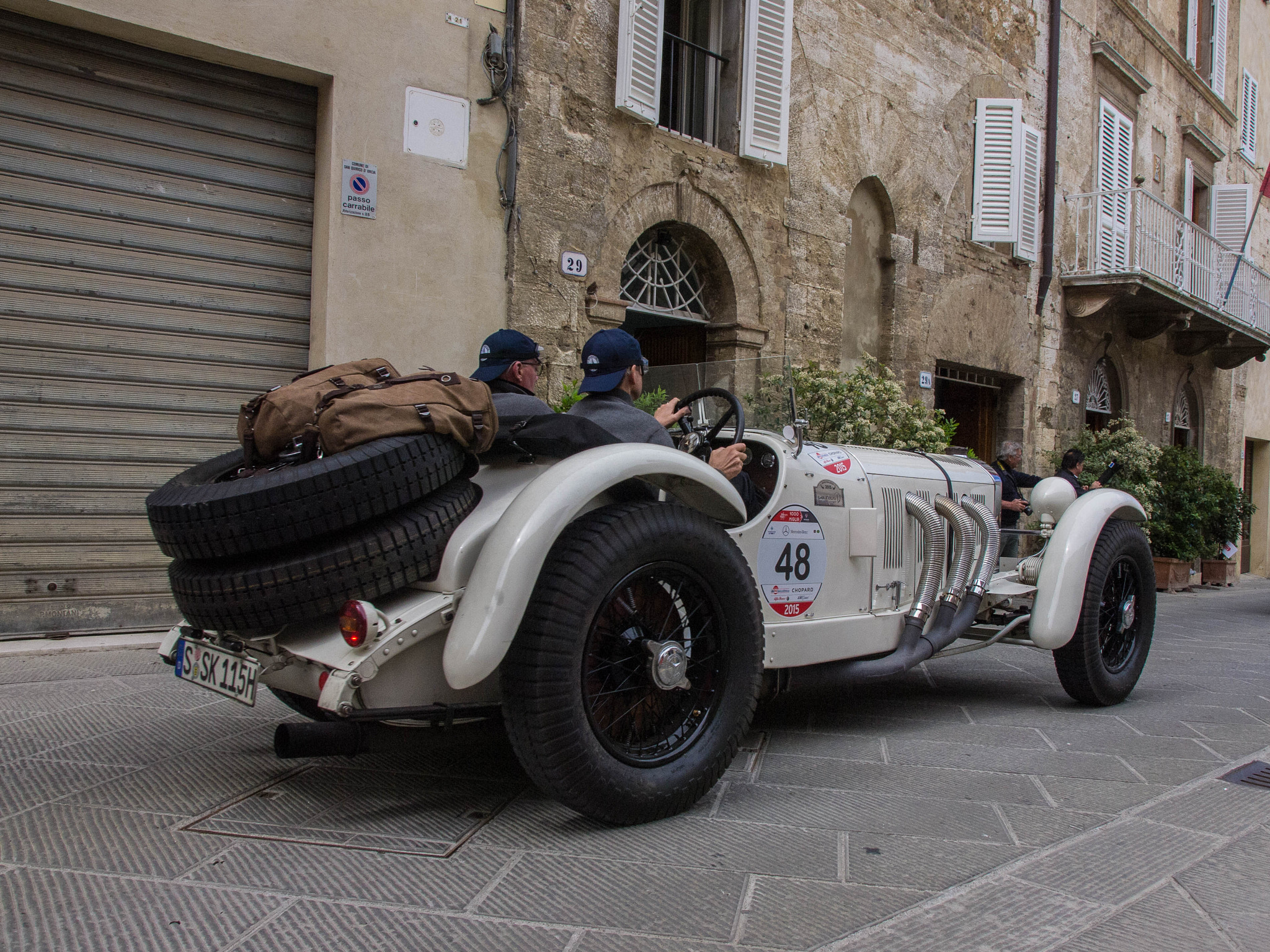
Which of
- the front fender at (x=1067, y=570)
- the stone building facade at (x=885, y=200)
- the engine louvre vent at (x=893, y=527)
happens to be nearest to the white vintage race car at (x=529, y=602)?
the engine louvre vent at (x=893, y=527)

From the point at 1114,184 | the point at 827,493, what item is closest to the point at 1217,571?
the point at 1114,184

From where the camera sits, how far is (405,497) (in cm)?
243

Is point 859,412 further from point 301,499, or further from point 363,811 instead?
point 301,499

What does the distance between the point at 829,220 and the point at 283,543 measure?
864cm

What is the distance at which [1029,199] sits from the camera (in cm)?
1304

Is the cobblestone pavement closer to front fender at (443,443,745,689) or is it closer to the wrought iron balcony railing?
front fender at (443,443,745,689)

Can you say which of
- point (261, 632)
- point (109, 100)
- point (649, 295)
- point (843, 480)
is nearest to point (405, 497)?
point (261, 632)

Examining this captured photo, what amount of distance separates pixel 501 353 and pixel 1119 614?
3096mm

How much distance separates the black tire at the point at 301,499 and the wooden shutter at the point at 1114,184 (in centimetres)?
1400

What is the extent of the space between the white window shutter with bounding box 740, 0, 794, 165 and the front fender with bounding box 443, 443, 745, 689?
7024 mm

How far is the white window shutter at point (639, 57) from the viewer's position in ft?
25.8

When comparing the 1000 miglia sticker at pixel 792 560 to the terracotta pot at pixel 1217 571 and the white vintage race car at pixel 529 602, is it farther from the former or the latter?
the terracotta pot at pixel 1217 571

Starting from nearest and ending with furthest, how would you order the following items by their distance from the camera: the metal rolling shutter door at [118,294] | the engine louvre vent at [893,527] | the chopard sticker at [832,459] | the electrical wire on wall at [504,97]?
the chopard sticker at [832,459], the engine louvre vent at [893,527], the metal rolling shutter door at [118,294], the electrical wire on wall at [504,97]

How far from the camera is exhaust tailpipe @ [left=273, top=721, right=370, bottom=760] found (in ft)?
7.91
